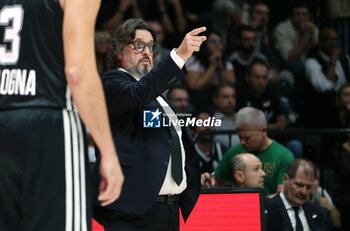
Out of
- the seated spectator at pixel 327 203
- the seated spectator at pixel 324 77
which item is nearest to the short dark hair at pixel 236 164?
the seated spectator at pixel 327 203

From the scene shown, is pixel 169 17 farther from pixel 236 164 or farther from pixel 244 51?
pixel 236 164

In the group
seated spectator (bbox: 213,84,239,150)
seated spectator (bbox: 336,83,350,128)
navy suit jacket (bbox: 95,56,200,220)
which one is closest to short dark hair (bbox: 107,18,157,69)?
navy suit jacket (bbox: 95,56,200,220)

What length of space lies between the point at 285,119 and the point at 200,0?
2.68m

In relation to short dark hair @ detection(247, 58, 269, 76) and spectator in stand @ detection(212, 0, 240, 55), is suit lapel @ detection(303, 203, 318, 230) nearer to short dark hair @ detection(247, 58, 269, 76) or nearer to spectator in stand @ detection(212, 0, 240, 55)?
short dark hair @ detection(247, 58, 269, 76)

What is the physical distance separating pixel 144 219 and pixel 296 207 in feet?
7.93

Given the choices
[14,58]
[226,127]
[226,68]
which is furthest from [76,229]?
[226,68]

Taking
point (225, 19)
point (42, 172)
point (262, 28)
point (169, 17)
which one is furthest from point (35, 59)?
point (262, 28)

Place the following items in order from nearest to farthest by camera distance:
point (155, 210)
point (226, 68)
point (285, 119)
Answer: point (155, 210) < point (285, 119) < point (226, 68)

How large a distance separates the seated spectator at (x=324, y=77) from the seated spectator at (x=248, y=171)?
92.8 inches

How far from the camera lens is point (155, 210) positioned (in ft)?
12.2

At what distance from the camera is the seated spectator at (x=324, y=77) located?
8.04 metres

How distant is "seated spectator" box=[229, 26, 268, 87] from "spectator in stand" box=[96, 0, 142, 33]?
132cm

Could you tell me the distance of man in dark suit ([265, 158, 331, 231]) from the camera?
566 centimetres

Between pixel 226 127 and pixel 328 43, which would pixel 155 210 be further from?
pixel 328 43
